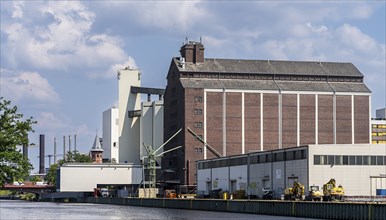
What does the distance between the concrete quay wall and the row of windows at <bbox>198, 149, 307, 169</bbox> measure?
17491 millimetres

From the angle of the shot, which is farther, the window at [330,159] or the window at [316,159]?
the window at [330,159]

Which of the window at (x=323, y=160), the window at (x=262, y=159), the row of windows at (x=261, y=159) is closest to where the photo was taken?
the window at (x=323, y=160)

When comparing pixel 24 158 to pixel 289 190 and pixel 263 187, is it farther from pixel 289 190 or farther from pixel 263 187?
pixel 263 187

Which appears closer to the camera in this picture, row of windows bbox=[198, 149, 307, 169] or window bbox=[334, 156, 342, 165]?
window bbox=[334, 156, 342, 165]

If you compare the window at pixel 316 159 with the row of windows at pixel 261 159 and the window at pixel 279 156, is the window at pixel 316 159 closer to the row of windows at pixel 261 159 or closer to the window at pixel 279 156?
the row of windows at pixel 261 159

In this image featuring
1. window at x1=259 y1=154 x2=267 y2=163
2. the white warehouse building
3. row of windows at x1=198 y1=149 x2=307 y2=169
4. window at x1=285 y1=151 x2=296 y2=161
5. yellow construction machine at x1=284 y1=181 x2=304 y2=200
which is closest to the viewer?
yellow construction machine at x1=284 y1=181 x2=304 y2=200

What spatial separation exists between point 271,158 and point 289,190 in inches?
855

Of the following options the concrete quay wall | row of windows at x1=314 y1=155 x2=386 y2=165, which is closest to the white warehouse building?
row of windows at x1=314 y1=155 x2=386 y2=165

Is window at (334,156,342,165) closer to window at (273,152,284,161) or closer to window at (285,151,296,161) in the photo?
window at (285,151,296,161)

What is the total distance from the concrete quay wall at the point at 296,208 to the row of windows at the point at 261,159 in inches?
689

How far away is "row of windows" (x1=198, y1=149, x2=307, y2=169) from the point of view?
5581 inches

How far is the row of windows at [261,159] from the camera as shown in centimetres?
14175

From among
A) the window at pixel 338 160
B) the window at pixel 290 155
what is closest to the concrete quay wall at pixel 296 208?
the window at pixel 290 155

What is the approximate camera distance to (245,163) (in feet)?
539
